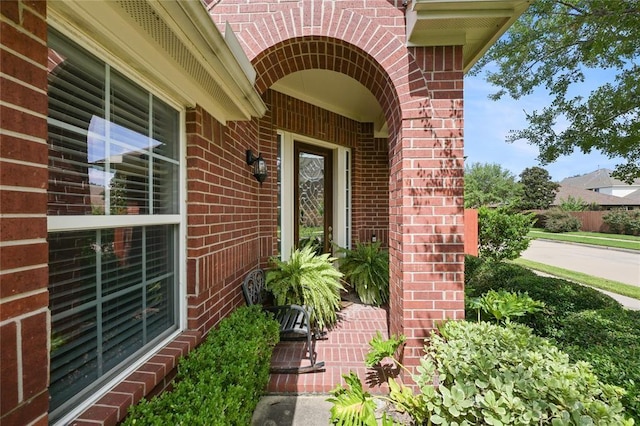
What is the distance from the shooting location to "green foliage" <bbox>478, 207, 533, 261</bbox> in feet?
23.2

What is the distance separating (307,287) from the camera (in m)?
3.55

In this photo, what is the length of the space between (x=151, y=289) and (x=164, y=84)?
52.4 inches

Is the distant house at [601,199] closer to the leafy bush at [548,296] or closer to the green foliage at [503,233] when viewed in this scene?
the green foliage at [503,233]

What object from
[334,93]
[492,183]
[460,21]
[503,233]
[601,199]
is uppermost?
[492,183]

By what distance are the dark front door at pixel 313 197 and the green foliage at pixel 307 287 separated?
1.20 m

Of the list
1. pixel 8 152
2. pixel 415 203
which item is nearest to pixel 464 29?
pixel 415 203

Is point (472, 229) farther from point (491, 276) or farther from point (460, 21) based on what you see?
point (460, 21)

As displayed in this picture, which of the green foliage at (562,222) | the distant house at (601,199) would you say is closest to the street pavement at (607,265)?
the green foliage at (562,222)

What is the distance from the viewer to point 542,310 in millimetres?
2885

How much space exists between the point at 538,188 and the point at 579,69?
1678 inches

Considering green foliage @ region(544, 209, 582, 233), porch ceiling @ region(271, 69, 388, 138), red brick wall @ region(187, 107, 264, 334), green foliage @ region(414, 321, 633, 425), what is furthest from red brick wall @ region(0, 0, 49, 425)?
green foliage @ region(544, 209, 582, 233)

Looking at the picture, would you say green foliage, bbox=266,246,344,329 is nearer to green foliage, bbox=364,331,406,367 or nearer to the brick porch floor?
the brick porch floor

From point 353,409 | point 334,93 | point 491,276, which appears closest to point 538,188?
point 491,276

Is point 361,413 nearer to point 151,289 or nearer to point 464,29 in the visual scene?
point 151,289
